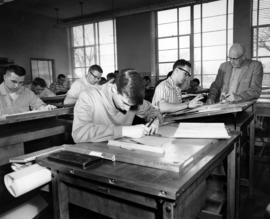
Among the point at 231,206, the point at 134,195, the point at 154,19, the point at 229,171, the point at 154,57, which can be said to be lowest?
the point at 231,206

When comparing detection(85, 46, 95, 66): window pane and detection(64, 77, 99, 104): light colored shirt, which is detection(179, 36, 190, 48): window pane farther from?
detection(64, 77, 99, 104): light colored shirt

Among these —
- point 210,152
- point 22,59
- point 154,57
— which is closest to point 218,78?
point 210,152

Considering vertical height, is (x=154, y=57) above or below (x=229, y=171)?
above

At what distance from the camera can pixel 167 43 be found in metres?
9.85

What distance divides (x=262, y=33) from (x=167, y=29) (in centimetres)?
324

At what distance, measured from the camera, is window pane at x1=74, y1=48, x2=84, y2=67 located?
39.6 ft

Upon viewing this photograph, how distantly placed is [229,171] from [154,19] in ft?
29.9

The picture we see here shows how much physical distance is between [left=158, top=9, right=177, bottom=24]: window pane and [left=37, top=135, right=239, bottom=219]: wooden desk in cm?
891

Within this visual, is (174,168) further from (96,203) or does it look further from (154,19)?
(154,19)

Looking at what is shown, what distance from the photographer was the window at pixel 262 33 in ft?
26.2

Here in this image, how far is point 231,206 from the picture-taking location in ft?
5.98

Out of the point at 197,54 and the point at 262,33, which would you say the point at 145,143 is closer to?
the point at 262,33

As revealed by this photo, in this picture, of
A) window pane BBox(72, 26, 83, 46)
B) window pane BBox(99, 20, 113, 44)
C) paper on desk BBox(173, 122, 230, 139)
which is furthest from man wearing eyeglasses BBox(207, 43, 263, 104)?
window pane BBox(72, 26, 83, 46)

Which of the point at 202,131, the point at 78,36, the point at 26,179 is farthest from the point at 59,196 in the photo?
the point at 78,36
